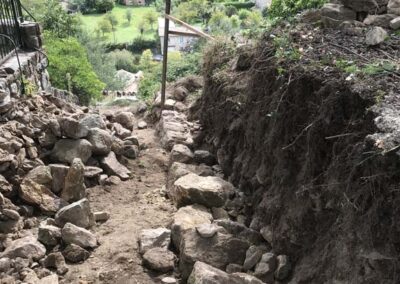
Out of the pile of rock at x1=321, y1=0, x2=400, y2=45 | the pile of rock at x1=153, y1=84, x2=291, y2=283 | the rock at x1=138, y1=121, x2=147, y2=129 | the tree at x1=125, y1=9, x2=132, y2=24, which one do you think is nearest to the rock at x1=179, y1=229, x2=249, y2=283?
the pile of rock at x1=153, y1=84, x2=291, y2=283

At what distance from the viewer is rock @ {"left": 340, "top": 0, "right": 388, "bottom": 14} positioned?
471cm

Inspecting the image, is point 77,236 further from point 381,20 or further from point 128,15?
point 128,15

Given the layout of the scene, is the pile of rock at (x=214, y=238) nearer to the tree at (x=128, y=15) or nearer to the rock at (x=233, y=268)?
the rock at (x=233, y=268)

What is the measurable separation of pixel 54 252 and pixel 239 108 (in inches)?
101

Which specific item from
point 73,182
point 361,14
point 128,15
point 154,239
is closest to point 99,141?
point 73,182

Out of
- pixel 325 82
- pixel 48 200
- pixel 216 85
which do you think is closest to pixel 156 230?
pixel 48 200

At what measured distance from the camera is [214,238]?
12.4 feet

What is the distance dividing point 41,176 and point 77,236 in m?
0.98

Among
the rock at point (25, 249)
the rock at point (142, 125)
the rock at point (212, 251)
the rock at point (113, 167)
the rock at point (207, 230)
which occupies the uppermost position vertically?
the rock at point (207, 230)

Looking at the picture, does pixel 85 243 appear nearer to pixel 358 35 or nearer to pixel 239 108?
pixel 239 108

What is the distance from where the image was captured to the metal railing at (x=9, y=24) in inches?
240

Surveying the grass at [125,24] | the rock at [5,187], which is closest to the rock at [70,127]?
the rock at [5,187]

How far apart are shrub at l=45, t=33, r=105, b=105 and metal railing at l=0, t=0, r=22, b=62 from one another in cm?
872

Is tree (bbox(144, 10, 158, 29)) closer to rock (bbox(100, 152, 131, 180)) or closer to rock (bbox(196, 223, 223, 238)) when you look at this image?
rock (bbox(100, 152, 131, 180))
